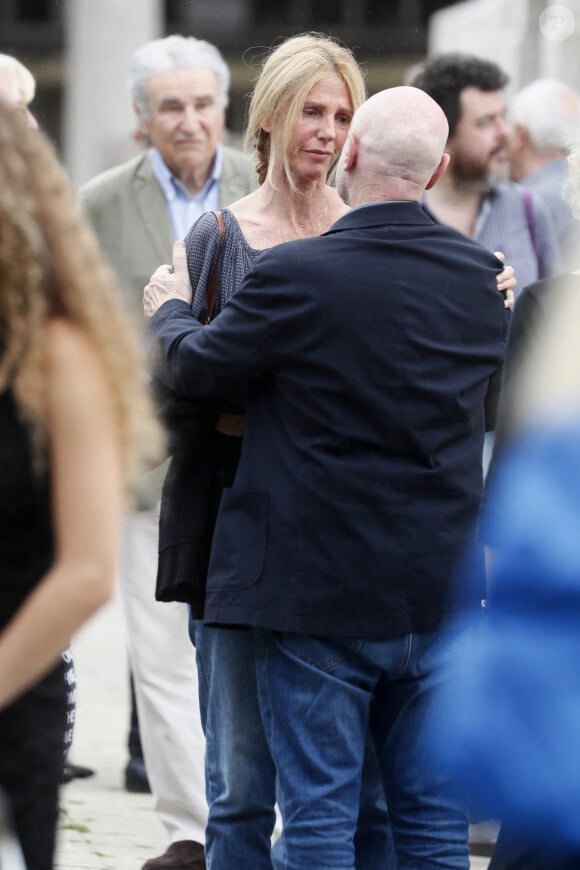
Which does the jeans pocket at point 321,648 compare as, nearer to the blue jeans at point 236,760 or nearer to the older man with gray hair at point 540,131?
the blue jeans at point 236,760

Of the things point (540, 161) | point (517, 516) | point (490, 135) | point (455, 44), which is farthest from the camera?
point (455, 44)

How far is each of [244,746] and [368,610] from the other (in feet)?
1.85

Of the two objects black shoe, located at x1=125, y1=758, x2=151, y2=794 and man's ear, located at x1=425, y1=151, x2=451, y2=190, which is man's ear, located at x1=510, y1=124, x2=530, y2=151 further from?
man's ear, located at x1=425, y1=151, x2=451, y2=190

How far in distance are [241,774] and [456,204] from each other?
3134 millimetres

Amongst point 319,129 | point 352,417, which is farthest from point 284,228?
point 352,417

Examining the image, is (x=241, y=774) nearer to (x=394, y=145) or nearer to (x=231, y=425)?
(x=231, y=425)

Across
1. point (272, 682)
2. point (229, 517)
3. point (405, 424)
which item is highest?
point (405, 424)

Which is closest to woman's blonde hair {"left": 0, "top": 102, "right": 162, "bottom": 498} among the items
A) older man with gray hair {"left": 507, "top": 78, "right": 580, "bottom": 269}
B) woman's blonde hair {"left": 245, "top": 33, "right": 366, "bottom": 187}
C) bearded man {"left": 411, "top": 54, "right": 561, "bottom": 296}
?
woman's blonde hair {"left": 245, "top": 33, "right": 366, "bottom": 187}

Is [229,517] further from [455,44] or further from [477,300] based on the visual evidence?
[455,44]

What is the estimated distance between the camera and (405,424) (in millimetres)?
3455

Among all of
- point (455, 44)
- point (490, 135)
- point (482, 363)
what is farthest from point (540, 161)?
point (482, 363)

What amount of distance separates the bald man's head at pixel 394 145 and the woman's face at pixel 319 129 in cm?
44

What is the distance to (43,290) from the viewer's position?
8.01 ft

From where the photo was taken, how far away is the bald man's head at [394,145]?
3559mm
